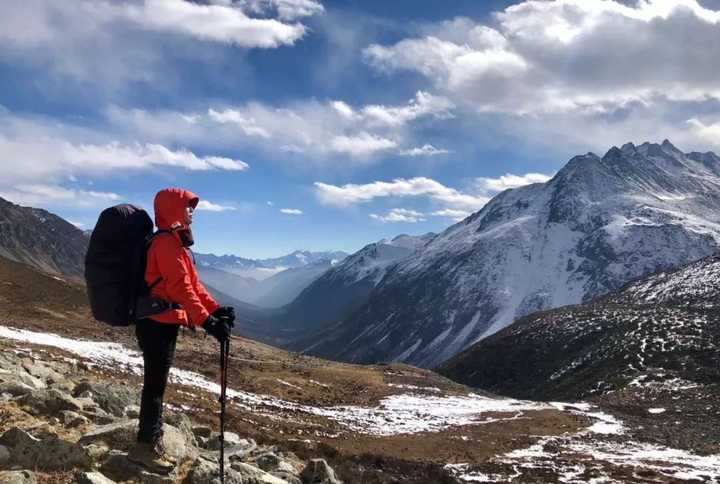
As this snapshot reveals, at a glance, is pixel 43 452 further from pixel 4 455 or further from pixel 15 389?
pixel 15 389

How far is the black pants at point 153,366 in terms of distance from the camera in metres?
8.95

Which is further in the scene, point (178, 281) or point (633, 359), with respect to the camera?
point (633, 359)

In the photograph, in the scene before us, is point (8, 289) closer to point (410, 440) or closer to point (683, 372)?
point (410, 440)

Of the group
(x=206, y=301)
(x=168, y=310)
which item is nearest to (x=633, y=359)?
(x=206, y=301)

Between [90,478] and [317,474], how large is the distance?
574cm

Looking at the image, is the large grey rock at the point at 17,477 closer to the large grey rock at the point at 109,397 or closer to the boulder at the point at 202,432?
the large grey rock at the point at 109,397

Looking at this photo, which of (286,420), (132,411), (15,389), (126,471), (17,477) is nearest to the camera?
(17,477)

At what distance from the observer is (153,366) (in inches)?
360

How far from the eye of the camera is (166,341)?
9109 mm

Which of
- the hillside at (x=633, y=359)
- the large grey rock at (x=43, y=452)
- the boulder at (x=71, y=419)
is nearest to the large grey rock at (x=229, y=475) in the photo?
the large grey rock at (x=43, y=452)

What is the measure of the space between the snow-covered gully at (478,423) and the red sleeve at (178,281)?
17.4 metres

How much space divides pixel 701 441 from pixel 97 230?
43.1 metres

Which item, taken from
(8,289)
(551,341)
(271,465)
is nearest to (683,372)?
(551,341)

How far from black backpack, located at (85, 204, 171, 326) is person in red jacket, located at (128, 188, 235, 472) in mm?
157
